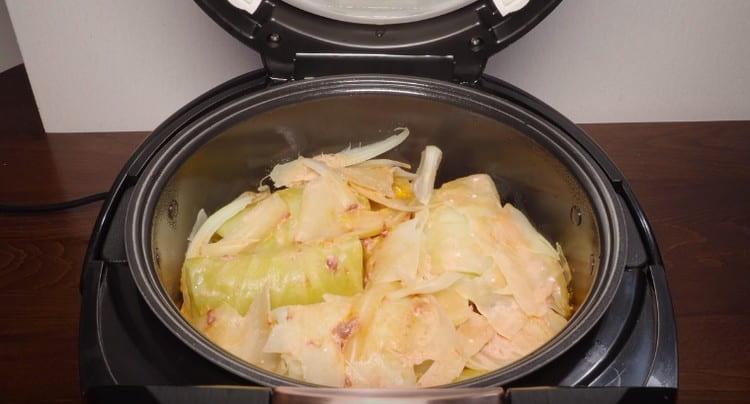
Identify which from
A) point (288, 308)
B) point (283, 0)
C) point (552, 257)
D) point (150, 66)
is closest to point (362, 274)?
point (288, 308)

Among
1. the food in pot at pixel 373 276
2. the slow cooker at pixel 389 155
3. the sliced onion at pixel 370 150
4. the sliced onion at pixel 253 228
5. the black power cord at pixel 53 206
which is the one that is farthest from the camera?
the black power cord at pixel 53 206

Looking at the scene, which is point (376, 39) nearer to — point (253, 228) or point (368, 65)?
point (368, 65)

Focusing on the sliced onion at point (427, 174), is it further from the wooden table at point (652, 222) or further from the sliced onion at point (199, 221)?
the wooden table at point (652, 222)

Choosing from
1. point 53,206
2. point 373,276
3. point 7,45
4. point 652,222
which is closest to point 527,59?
point 652,222

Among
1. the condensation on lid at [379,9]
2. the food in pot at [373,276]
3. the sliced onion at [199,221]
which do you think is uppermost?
the condensation on lid at [379,9]

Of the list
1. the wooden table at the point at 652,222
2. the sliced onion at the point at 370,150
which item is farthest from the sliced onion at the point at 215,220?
the wooden table at the point at 652,222

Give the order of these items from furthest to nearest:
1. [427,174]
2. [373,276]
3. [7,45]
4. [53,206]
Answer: [7,45]
[53,206]
[427,174]
[373,276]

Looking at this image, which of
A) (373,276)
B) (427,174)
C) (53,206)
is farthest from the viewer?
(53,206)

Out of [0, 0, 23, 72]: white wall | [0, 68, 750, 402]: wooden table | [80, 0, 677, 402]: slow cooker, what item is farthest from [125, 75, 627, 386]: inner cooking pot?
[0, 0, 23, 72]: white wall
